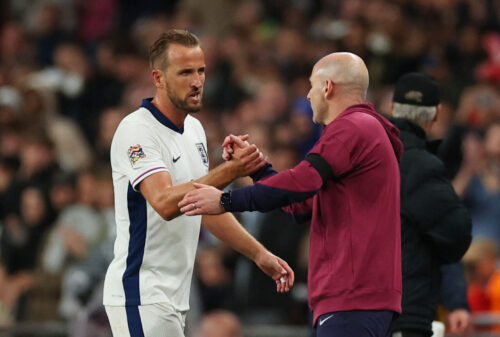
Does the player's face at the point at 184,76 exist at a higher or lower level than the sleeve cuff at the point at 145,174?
higher

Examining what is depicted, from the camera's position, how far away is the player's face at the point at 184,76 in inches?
214

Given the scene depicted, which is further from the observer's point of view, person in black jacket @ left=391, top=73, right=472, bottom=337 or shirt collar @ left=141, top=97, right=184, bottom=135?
person in black jacket @ left=391, top=73, right=472, bottom=337

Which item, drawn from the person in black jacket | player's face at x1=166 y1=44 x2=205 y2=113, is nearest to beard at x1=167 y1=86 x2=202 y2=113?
Answer: player's face at x1=166 y1=44 x2=205 y2=113

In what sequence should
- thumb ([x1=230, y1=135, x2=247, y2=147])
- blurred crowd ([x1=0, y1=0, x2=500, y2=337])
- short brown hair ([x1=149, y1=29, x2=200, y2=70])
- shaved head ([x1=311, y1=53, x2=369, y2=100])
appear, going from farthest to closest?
blurred crowd ([x1=0, y1=0, x2=500, y2=337]) < short brown hair ([x1=149, y1=29, x2=200, y2=70]) < thumb ([x1=230, y1=135, x2=247, y2=147]) < shaved head ([x1=311, y1=53, x2=369, y2=100])

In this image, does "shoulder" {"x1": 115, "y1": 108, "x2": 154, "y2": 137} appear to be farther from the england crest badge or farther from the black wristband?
the black wristband

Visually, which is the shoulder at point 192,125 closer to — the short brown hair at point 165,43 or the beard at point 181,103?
the beard at point 181,103

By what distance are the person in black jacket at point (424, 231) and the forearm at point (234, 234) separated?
0.88 m

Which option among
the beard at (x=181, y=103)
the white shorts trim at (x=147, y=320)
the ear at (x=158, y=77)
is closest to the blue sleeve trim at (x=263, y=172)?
the beard at (x=181, y=103)

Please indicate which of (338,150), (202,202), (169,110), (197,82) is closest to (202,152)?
(169,110)

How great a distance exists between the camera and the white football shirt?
5.28m

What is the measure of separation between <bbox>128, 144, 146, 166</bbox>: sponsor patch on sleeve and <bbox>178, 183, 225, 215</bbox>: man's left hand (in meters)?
0.39

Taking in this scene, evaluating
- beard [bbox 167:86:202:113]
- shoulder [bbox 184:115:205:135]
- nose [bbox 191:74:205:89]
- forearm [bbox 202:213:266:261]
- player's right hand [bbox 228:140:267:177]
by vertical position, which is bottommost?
forearm [bbox 202:213:266:261]

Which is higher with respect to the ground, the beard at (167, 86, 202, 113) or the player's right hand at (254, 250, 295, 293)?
the beard at (167, 86, 202, 113)

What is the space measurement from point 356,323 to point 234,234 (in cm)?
112
